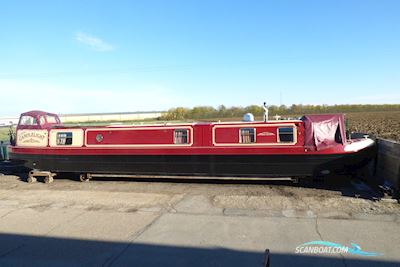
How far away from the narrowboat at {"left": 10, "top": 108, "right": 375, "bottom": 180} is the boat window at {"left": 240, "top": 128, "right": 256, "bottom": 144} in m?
0.03

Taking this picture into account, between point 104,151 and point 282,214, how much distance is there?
20.4ft

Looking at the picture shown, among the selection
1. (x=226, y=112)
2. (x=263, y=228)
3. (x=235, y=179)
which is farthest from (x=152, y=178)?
(x=226, y=112)

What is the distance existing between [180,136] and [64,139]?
4.04 meters

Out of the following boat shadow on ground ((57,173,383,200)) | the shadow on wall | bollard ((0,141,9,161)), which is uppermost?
bollard ((0,141,9,161))

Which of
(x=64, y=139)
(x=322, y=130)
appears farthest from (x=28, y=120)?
(x=322, y=130)

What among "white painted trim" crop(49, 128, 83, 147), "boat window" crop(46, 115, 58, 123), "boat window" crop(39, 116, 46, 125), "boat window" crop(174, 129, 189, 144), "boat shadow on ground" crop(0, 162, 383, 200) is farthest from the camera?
"boat window" crop(46, 115, 58, 123)

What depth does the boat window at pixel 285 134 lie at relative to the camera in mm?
9773

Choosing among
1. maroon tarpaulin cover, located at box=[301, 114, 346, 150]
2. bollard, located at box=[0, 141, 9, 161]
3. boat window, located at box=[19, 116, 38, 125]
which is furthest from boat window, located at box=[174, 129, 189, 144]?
bollard, located at box=[0, 141, 9, 161]

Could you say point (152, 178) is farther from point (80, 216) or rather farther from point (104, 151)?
point (80, 216)

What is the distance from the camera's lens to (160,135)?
428 inches

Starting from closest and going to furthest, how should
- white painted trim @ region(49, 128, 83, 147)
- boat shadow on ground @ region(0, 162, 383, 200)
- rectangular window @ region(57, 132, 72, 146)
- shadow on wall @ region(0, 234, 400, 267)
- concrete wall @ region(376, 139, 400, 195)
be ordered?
shadow on wall @ region(0, 234, 400, 267), concrete wall @ region(376, 139, 400, 195), boat shadow on ground @ region(0, 162, 383, 200), white painted trim @ region(49, 128, 83, 147), rectangular window @ region(57, 132, 72, 146)

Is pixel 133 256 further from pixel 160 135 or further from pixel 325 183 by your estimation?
pixel 325 183

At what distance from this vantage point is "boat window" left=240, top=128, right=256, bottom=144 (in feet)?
33.3

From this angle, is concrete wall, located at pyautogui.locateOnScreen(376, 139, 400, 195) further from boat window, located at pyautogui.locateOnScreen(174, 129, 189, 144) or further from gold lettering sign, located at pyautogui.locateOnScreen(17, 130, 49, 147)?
gold lettering sign, located at pyautogui.locateOnScreen(17, 130, 49, 147)
